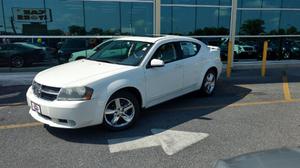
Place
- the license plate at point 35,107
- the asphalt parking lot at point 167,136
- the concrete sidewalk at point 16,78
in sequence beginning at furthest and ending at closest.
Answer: the concrete sidewalk at point 16,78 < the license plate at point 35,107 < the asphalt parking lot at point 167,136

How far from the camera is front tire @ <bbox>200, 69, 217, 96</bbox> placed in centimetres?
648

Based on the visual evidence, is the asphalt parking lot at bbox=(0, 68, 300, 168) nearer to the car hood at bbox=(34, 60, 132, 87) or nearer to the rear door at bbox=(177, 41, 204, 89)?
the rear door at bbox=(177, 41, 204, 89)

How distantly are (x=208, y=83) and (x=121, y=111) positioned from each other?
2.87 metres

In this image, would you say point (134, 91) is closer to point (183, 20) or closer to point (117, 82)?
point (117, 82)

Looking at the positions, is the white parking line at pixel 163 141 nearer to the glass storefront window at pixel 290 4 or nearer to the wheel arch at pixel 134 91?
the wheel arch at pixel 134 91

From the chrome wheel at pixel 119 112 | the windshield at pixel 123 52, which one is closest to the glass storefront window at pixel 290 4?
the windshield at pixel 123 52

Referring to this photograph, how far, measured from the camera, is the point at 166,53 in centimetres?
539

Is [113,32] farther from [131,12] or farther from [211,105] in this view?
[211,105]

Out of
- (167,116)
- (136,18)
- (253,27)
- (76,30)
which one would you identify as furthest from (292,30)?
(167,116)

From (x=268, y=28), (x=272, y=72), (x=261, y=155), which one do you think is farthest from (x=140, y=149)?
(x=268, y=28)

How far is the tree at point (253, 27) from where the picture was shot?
11.8 meters

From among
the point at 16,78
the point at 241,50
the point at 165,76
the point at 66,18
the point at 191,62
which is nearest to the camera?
the point at 165,76

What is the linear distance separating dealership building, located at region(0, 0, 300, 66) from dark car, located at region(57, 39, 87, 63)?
0.41 feet

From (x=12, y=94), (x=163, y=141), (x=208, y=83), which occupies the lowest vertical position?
(x=163, y=141)
